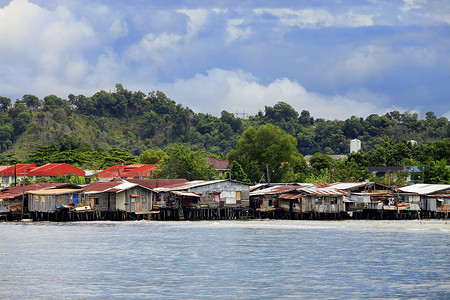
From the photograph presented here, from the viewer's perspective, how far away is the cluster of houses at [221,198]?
76.9 metres

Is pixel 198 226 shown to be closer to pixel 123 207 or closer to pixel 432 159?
pixel 123 207

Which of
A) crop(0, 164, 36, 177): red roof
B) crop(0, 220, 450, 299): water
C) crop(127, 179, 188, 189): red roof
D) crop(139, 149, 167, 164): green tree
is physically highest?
crop(139, 149, 167, 164): green tree

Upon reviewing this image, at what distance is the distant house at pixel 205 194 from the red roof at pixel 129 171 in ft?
132

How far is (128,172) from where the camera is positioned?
123562 mm

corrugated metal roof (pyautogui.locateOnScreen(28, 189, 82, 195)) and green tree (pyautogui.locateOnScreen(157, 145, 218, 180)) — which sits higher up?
green tree (pyautogui.locateOnScreen(157, 145, 218, 180))

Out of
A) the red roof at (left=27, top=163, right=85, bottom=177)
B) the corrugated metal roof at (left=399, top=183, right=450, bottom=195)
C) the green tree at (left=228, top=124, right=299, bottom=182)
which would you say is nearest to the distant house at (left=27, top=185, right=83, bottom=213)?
the green tree at (left=228, top=124, right=299, bottom=182)

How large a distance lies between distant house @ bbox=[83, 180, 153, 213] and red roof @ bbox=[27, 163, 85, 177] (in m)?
48.1

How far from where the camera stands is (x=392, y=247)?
5062 centimetres

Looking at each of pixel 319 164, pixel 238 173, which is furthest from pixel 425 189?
pixel 319 164

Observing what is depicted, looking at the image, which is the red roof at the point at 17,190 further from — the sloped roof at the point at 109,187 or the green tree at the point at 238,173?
the green tree at the point at 238,173

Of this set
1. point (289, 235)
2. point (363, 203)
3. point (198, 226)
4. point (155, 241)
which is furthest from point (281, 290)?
point (363, 203)

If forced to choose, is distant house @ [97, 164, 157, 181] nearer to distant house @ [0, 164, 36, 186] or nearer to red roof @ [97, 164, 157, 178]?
red roof @ [97, 164, 157, 178]

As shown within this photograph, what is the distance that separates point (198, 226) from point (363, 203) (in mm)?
23033

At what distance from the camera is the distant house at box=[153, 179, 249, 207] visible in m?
78.6
